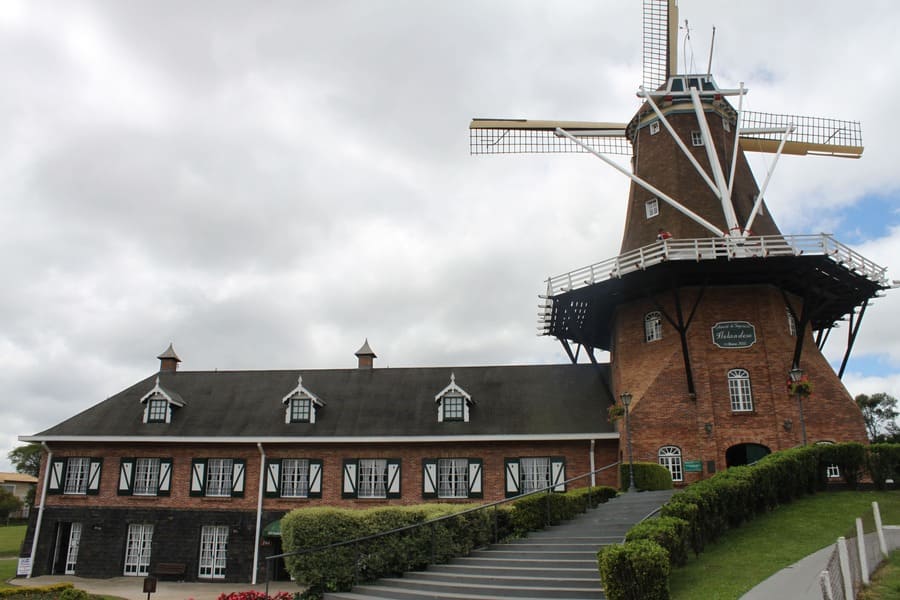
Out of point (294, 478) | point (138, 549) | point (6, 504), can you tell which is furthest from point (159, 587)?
point (6, 504)

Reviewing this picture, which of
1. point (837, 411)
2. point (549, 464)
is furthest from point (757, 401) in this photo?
point (549, 464)

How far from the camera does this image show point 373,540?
14555 mm

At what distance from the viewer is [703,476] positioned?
2173 cm

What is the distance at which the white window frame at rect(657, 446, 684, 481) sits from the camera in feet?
72.6

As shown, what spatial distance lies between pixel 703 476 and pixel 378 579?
12038mm

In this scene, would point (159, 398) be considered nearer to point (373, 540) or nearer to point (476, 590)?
point (373, 540)

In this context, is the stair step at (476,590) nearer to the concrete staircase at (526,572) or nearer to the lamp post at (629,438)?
the concrete staircase at (526,572)

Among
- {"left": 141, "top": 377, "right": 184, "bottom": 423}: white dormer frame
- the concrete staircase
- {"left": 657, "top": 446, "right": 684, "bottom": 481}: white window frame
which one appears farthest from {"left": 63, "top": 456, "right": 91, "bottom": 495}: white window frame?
{"left": 657, "top": 446, "right": 684, "bottom": 481}: white window frame

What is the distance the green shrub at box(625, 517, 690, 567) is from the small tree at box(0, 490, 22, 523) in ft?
215

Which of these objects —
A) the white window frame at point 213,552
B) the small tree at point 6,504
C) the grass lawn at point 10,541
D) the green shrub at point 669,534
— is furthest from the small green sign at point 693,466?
the small tree at point 6,504

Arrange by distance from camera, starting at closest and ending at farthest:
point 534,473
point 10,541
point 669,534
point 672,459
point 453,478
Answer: point 669,534, point 672,459, point 534,473, point 453,478, point 10,541

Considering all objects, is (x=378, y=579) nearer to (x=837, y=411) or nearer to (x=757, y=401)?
(x=757, y=401)

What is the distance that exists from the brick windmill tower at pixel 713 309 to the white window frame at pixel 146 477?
1672cm

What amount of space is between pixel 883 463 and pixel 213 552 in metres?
22.2
